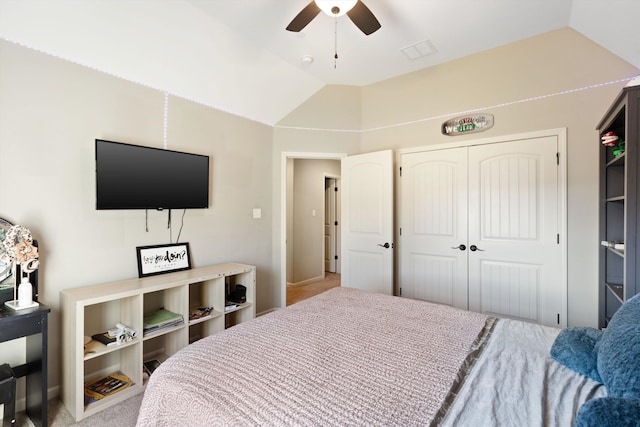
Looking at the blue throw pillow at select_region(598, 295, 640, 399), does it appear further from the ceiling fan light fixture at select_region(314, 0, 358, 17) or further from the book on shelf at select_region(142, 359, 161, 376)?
the book on shelf at select_region(142, 359, 161, 376)

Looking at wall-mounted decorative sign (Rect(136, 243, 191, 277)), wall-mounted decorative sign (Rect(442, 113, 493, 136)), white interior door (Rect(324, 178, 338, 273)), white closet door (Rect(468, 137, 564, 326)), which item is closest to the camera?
wall-mounted decorative sign (Rect(136, 243, 191, 277))

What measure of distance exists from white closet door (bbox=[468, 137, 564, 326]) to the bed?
1.44 metres

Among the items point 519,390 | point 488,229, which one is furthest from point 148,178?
point 488,229

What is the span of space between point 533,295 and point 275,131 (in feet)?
10.4

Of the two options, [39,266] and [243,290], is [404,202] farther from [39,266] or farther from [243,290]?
[39,266]

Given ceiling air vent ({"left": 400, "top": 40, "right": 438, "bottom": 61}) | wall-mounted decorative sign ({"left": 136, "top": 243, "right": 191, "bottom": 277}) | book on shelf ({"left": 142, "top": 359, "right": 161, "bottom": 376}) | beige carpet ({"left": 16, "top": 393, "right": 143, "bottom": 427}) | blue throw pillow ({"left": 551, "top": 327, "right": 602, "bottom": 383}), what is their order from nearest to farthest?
1. blue throw pillow ({"left": 551, "top": 327, "right": 602, "bottom": 383})
2. beige carpet ({"left": 16, "top": 393, "right": 143, "bottom": 427})
3. book on shelf ({"left": 142, "top": 359, "right": 161, "bottom": 376})
4. wall-mounted decorative sign ({"left": 136, "top": 243, "right": 191, "bottom": 277})
5. ceiling air vent ({"left": 400, "top": 40, "right": 438, "bottom": 61})

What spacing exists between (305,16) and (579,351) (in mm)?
2262

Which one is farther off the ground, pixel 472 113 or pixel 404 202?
pixel 472 113

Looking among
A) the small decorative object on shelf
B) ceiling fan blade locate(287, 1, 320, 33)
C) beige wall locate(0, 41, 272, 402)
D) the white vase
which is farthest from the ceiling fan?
the white vase

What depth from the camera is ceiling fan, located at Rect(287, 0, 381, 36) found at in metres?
1.86

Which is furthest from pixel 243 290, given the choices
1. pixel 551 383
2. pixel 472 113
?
pixel 472 113

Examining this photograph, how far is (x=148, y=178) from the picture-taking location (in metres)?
2.41

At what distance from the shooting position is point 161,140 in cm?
261

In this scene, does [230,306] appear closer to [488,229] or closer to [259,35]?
[259,35]
